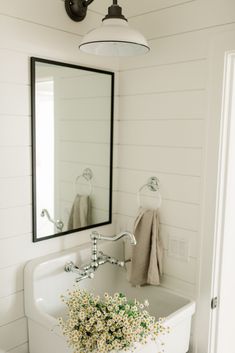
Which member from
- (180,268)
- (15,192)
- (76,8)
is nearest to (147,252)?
(180,268)

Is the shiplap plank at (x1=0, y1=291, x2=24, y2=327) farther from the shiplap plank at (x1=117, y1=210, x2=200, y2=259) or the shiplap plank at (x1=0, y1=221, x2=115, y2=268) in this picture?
the shiplap plank at (x1=117, y1=210, x2=200, y2=259)

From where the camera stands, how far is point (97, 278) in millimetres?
1858

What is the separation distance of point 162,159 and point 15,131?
2.36 feet

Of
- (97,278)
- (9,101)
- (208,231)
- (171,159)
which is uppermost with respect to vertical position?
(9,101)

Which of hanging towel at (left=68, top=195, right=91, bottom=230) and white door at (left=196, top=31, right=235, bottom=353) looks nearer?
white door at (left=196, top=31, right=235, bottom=353)

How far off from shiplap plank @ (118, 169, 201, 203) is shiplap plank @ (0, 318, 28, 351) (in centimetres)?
85

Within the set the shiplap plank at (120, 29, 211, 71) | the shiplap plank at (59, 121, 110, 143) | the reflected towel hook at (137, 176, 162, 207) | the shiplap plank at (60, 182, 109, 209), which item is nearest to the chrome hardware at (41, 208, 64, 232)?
the shiplap plank at (60, 182, 109, 209)

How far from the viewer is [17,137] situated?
4.98ft

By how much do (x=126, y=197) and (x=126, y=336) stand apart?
890 millimetres

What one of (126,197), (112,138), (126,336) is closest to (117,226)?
(126,197)

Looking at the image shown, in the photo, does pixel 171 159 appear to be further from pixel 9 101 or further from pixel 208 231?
pixel 9 101

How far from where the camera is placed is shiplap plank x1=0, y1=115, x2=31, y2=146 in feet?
4.82

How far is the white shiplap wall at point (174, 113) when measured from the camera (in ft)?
5.18

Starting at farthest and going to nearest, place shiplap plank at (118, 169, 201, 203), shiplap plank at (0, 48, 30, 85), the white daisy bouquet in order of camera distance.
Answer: shiplap plank at (118, 169, 201, 203) < shiplap plank at (0, 48, 30, 85) < the white daisy bouquet
